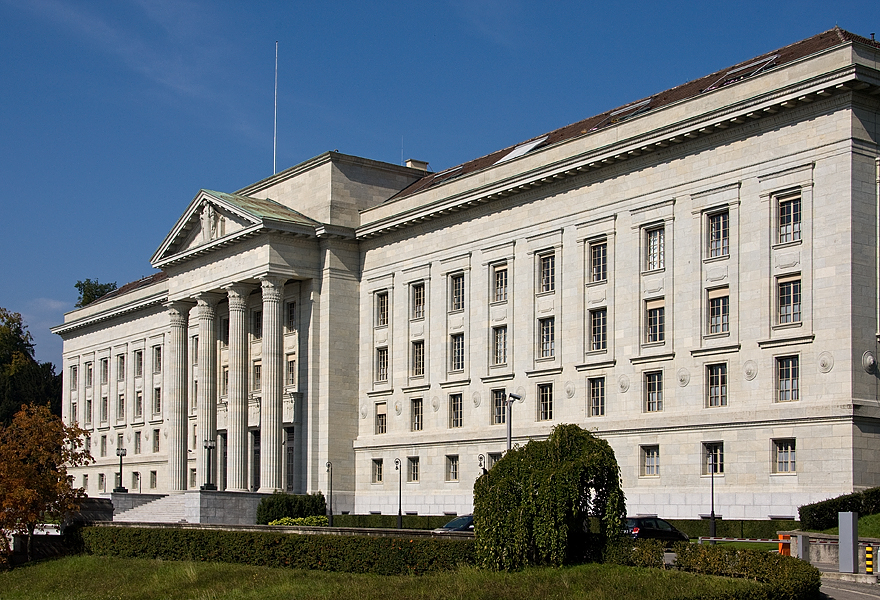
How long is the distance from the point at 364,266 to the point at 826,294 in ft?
103

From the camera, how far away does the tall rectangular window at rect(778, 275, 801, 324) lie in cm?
4388

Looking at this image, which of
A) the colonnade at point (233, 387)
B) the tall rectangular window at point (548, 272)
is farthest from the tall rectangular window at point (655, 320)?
the colonnade at point (233, 387)

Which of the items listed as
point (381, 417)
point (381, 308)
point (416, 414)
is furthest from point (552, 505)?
point (381, 308)

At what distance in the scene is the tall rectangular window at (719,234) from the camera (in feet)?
154

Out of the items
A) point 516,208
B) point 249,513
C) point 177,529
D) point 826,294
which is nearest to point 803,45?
point 826,294

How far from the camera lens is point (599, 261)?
174 ft

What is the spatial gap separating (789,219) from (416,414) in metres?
25.3

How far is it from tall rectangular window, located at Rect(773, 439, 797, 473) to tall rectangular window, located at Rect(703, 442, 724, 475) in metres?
2.61

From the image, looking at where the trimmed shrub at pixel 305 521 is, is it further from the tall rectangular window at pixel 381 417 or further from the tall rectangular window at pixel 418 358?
the tall rectangular window at pixel 418 358

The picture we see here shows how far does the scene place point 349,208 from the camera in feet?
224

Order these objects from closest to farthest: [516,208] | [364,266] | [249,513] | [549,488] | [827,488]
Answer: [549,488] → [827,488] → [516,208] → [249,513] → [364,266]

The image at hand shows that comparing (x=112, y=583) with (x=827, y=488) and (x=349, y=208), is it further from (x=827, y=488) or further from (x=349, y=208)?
(x=349, y=208)

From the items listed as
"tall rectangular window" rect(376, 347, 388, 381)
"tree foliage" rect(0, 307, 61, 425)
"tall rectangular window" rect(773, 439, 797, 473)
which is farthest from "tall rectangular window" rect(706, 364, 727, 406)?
"tree foliage" rect(0, 307, 61, 425)

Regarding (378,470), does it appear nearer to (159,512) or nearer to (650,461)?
(159,512)
